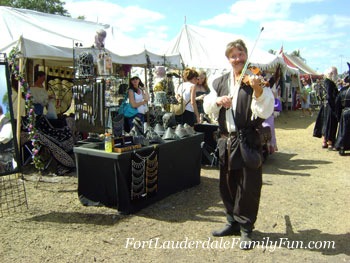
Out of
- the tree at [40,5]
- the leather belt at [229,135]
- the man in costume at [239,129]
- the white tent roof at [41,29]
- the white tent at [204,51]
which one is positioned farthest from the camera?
Answer: the tree at [40,5]

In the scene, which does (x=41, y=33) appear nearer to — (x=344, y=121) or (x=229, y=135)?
(x=229, y=135)

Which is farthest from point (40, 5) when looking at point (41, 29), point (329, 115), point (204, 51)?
point (329, 115)

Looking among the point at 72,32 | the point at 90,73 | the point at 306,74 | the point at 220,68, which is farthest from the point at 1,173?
the point at 306,74

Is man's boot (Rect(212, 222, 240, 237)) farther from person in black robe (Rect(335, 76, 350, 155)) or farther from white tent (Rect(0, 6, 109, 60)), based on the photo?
person in black robe (Rect(335, 76, 350, 155))

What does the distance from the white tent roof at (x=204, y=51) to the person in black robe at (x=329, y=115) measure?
566 centimetres

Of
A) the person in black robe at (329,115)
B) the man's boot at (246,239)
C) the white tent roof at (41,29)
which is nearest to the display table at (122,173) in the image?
the man's boot at (246,239)

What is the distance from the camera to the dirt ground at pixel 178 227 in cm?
319

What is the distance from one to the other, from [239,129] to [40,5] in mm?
37770

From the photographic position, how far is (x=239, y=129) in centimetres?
314

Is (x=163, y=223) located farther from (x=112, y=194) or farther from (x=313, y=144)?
(x=313, y=144)

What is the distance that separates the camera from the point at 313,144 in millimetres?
9414

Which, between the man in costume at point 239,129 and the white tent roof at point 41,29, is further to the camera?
the white tent roof at point 41,29

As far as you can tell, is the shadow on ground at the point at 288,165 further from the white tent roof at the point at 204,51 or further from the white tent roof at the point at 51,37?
the white tent roof at the point at 204,51

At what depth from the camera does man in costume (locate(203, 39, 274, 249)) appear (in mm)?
3036
